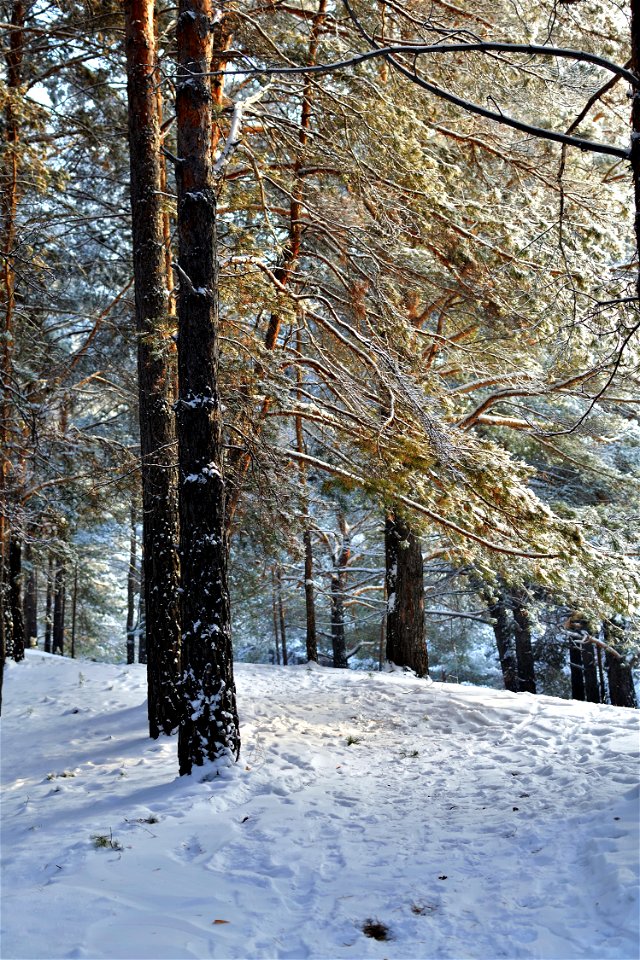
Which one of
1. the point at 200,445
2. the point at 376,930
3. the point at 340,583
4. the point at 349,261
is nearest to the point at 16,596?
the point at 340,583

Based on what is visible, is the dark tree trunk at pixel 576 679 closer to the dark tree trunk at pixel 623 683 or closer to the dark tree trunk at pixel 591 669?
the dark tree trunk at pixel 591 669

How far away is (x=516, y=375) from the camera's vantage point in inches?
346

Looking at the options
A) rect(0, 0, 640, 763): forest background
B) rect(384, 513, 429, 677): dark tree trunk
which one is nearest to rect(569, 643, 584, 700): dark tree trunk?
rect(384, 513, 429, 677): dark tree trunk

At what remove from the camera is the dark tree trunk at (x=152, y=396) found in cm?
680

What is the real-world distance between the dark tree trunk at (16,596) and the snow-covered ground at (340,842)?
25.0 feet

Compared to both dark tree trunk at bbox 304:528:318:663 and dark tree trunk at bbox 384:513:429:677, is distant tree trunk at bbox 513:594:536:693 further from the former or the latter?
dark tree trunk at bbox 384:513:429:677

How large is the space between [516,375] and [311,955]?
23.9 ft

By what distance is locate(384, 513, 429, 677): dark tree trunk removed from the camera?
10.5 metres

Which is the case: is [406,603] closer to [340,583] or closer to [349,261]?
[349,261]

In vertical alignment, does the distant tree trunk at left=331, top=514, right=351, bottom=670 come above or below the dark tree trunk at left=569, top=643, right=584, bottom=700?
above

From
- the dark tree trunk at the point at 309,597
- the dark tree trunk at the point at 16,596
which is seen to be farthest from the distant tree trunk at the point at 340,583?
the dark tree trunk at the point at 16,596

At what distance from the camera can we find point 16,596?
14.5 metres

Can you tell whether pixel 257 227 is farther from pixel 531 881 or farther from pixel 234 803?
pixel 531 881

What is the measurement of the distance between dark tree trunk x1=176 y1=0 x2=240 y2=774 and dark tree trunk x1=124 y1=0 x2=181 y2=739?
1252mm
